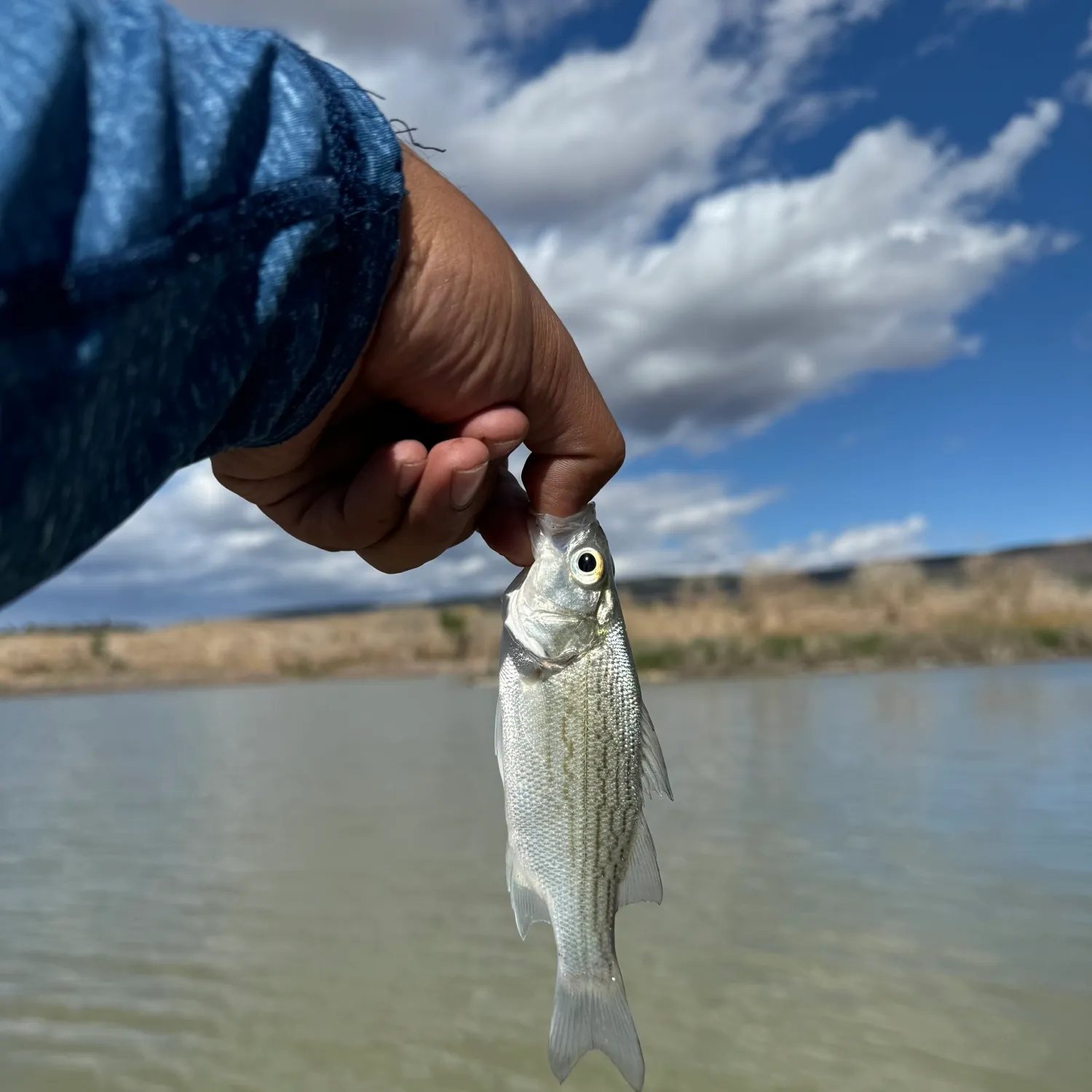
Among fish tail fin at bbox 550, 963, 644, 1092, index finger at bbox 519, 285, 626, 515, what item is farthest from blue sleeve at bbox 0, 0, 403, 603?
fish tail fin at bbox 550, 963, 644, 1092

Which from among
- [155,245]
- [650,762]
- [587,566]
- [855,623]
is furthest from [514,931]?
[855,623]

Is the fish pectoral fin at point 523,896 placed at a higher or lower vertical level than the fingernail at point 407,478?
lower

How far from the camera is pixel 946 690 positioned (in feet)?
71.7

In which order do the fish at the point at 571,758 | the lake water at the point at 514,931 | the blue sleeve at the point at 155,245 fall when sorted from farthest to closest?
the lake water at the point at 514,931, the fish at the point at 571,758, the blue sleeve at the point at 155,245

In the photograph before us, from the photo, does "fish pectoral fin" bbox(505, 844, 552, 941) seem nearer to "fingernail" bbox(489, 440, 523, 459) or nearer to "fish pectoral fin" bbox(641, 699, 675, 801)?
"fish pectoral fin" bbox(641, 699, 675, 801)

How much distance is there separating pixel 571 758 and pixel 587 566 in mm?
474

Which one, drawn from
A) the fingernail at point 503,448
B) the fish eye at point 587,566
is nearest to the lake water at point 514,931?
the fish eye at point 587,566

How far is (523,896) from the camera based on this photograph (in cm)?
230

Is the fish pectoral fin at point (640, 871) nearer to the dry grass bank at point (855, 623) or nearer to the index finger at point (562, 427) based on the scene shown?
the index finger at point (562, 427)

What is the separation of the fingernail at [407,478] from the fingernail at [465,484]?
0.08 meters

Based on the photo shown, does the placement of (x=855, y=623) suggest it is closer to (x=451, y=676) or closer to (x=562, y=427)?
(x=451, y=676)

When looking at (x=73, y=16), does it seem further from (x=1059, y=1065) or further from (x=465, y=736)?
(x=465, y=736)

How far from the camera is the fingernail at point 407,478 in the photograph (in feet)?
6.48

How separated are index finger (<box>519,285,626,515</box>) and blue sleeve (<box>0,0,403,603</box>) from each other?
1.61ft
